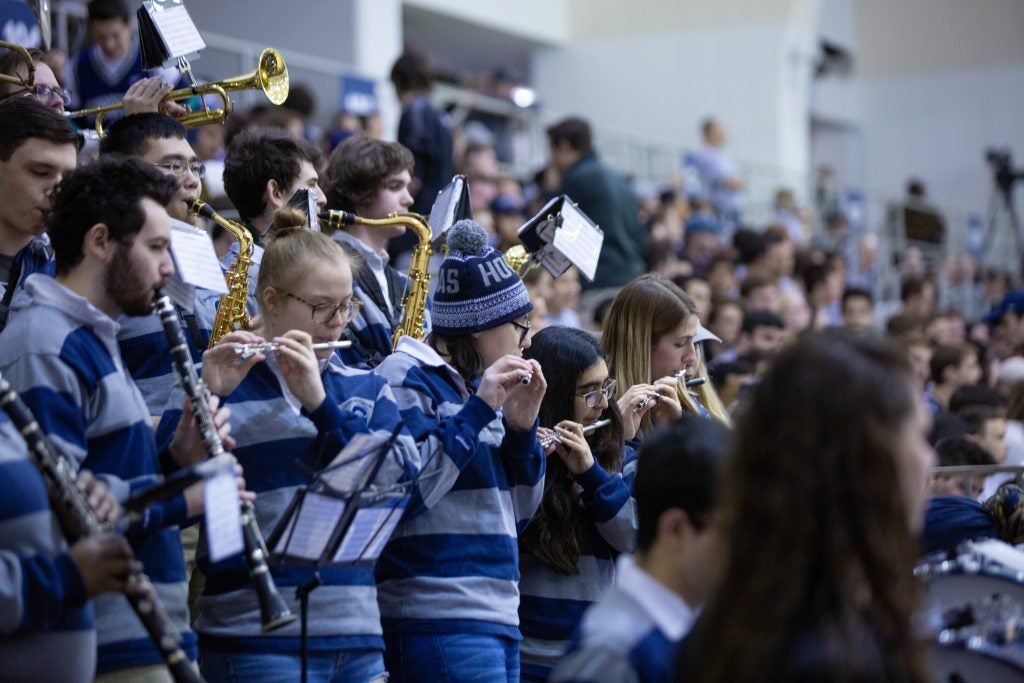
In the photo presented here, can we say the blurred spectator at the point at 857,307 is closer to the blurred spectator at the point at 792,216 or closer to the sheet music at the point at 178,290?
the blurred spectator at the point at 792,216

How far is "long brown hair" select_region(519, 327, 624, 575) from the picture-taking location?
390 cm


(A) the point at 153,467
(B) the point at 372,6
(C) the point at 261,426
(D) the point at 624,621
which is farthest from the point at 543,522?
(B) the point at 372,6

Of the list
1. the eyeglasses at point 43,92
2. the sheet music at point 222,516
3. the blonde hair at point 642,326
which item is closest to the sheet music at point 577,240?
the blonde hair at point 642,326

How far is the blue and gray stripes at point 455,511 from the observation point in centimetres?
345

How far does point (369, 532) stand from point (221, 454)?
0.36 m

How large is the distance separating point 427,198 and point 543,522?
9.48ft

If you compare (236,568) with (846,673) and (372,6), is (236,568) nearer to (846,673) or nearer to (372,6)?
(846,673)

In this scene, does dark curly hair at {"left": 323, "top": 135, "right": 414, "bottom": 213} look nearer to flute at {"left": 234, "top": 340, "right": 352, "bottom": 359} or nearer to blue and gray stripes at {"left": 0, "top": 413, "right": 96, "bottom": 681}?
flute at {"left": 234, "top": 340, "right": 352, "bottom": 359}

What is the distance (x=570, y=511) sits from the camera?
3.93m

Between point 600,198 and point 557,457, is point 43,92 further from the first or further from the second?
point 600,198

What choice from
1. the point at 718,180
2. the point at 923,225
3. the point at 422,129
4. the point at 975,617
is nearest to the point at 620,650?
the point at 975,617

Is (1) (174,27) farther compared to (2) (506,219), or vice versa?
(2) (506,219)

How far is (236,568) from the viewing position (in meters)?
3.23

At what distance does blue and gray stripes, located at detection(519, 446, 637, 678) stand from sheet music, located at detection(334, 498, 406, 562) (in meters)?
0.87
